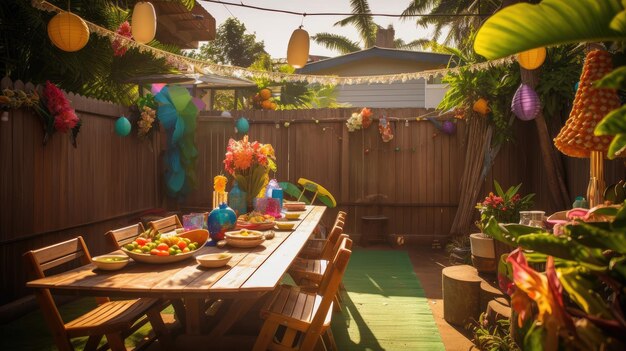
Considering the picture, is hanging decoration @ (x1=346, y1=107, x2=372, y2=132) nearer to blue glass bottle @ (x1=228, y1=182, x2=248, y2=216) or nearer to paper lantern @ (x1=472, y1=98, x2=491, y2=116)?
paper lantern @ (x1=472, y1=98, x2=491, y2=116)

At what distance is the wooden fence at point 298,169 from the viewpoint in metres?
4.76

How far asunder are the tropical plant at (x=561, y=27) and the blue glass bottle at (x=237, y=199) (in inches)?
129

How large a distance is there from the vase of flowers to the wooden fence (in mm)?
1981

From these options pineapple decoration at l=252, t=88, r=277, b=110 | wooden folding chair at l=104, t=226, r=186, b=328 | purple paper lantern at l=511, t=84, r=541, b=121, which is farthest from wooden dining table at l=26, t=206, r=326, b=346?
pineapple decoration at l=252, t=88, r=277, b=110

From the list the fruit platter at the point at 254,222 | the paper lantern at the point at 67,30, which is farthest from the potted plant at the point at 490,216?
the paper lantern at the point at 67,30

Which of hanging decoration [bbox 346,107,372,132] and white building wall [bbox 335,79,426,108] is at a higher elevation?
white building wall [bbox 335,79,426,108]

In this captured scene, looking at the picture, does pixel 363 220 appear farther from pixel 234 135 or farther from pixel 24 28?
pixel 24 28

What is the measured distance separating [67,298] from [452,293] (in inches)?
143

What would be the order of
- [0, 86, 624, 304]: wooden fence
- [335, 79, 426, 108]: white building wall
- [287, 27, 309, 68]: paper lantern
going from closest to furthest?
[0, 86, 624, 304]: wooden fence < [287, 27, 309, 68]: paper lantern < [335, 79, 426, 108]: white building wall

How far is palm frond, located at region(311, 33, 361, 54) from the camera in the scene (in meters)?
23.4

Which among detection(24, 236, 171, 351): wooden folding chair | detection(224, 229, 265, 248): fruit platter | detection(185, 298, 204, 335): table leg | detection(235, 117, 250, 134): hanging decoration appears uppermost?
detection(235, 117, 250, 134): hanging decoration

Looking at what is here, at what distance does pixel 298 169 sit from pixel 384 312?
158 inches

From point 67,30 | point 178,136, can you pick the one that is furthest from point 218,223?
point 178,136

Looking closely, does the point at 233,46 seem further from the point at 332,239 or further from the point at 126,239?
the point at 126,239
